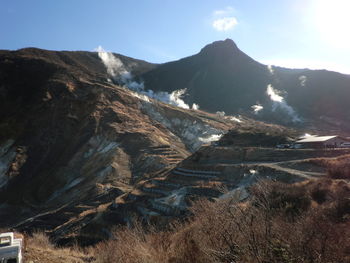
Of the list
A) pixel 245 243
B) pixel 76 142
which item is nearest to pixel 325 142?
pixel 245 243

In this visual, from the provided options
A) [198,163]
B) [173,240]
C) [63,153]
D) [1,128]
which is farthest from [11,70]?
[173,240]

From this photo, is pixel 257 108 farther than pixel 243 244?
Yes

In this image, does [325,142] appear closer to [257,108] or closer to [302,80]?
[257,108]

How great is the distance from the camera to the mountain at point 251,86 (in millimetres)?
100363

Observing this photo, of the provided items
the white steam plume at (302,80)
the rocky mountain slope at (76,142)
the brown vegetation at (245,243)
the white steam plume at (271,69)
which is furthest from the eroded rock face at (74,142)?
the white steam plume at (271,69)

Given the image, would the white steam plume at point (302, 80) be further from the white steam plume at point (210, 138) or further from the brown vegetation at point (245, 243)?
the brown vegetation at point (245, 243)

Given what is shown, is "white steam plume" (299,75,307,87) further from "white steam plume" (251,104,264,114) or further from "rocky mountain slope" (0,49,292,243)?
"rocky mountain slope" (0,49,292,243)

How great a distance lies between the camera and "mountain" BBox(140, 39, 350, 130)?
329ft

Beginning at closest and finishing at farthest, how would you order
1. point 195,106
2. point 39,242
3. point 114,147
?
point 39,242 < point 114,147 < point 195,106

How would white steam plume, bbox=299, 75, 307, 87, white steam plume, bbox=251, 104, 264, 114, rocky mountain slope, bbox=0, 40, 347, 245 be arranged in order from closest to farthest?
rocky mountain slope, bbox=0, 40, 347, 245 < white steam plume, bbox=251, 104, 264, 114 < white steam plume, bbox=299, 75, 307, 87

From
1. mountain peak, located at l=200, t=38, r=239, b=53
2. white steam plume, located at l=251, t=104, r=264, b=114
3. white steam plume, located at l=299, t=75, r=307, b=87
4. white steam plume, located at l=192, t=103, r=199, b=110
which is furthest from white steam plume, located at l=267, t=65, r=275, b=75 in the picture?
white steam plume, located at l=192, t=103, r=199, b=110

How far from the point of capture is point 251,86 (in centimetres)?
11606

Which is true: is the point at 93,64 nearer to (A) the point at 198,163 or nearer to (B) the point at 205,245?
(A) the point at 198,163

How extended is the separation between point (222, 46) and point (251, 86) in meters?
25.8
